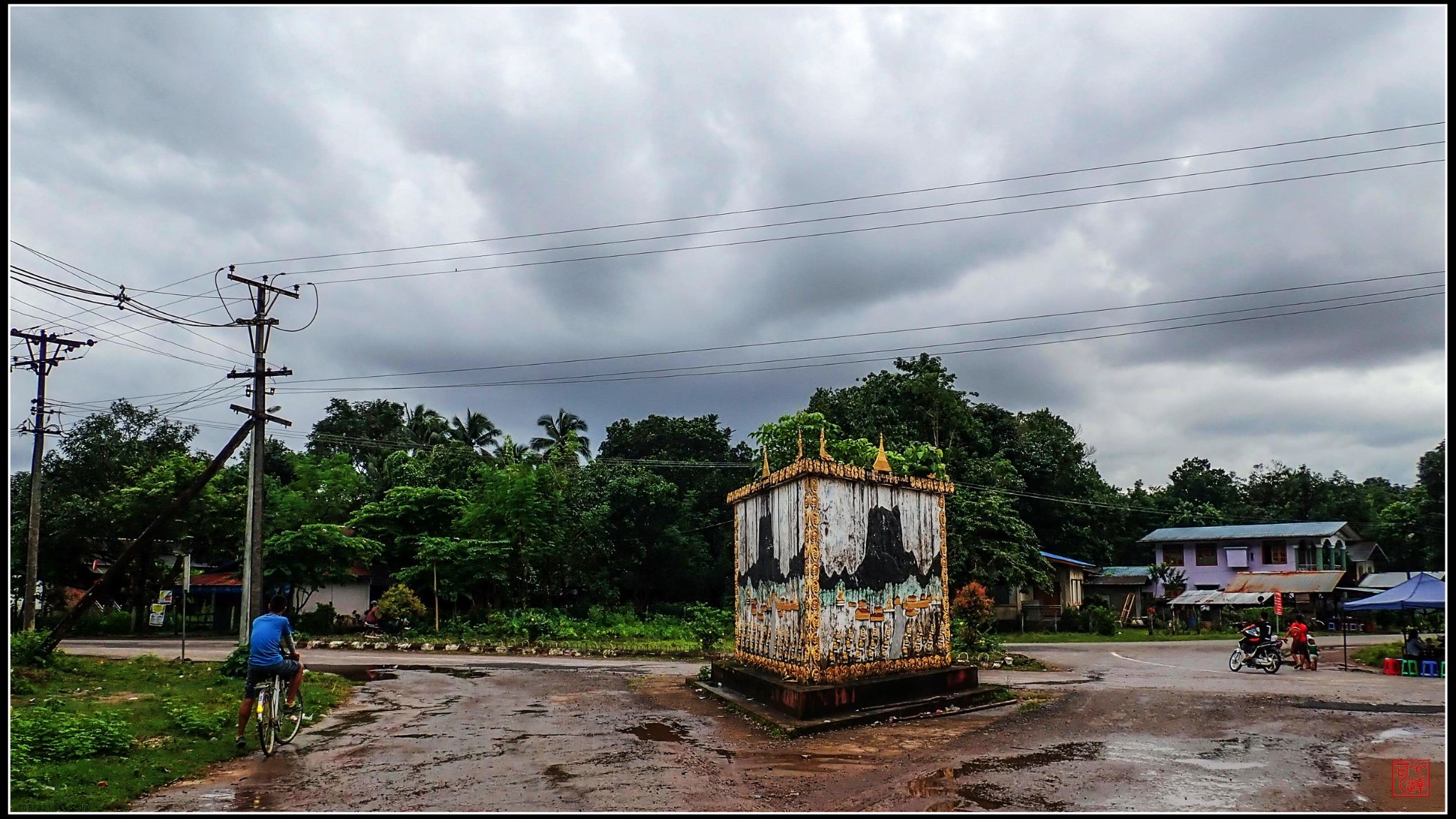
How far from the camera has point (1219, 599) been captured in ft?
130

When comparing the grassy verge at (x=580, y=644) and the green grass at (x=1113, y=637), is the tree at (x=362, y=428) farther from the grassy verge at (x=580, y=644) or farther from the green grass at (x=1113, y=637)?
the green grass at (x=1113, y=637)

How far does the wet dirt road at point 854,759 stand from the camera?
737 cm

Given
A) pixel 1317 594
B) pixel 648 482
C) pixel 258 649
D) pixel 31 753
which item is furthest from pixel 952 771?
pixel 1317 594

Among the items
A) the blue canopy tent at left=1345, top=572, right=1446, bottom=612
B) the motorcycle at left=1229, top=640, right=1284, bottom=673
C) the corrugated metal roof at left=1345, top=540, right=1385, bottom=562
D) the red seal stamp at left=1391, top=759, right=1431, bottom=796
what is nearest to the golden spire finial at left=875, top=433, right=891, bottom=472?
the red seal stamp at left=1391, top=759, right=1431, bottom=796

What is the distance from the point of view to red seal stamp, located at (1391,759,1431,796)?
7.39m

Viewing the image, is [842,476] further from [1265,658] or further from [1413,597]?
[1413,597]

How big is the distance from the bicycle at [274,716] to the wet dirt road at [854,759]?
0.80 feet

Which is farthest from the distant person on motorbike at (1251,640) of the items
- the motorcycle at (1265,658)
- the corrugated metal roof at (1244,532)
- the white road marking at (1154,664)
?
the corrugated metal roof at (1244,532)

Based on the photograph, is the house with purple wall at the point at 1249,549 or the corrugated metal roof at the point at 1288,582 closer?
the corrugated metal roof at the point at 1288,582

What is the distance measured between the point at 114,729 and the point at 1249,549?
159 ft

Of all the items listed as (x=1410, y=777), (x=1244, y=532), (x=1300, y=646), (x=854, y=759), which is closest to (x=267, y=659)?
(x=854, y=759)

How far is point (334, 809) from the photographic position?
718 cm

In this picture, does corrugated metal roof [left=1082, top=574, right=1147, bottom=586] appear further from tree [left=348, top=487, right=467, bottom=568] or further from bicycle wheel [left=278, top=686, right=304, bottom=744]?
bicycle wheel [left=278, top=686, right=304, bottom=744]

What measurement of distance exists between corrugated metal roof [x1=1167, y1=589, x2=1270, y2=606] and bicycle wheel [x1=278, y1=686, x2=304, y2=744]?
39101 mm
